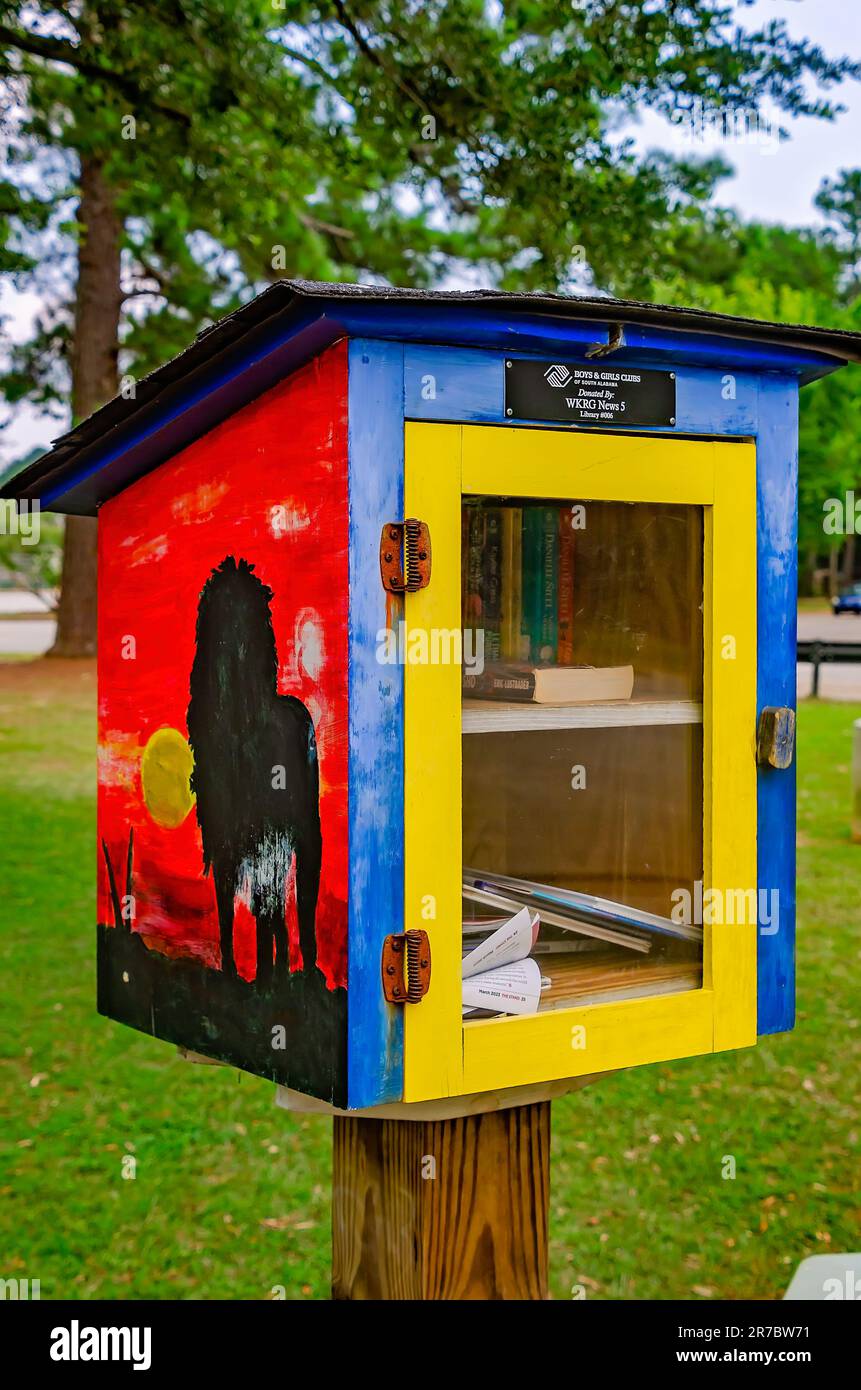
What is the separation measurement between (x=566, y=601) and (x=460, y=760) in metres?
0.35

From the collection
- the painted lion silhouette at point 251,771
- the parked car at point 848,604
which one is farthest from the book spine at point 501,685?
the parked car at point 848,604

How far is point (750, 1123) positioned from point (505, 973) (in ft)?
10.2

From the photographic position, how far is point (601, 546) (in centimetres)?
169

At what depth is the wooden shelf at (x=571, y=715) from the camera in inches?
61.0

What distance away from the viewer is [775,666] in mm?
1694

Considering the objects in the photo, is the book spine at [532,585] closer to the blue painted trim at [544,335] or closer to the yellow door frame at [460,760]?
the yellow door frame at [460,760]

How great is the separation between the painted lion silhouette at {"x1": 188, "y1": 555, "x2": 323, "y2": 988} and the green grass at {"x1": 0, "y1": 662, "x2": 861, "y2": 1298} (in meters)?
2.16

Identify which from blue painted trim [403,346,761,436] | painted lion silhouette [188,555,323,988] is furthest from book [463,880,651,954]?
blue painted trim [403,346,761,436]

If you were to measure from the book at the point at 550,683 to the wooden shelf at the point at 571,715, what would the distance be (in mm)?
13

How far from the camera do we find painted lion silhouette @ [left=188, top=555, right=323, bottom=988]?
1.46 meters

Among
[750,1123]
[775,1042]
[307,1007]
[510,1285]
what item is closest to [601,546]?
[307,1007]

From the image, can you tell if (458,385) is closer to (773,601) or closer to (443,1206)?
(773,601)

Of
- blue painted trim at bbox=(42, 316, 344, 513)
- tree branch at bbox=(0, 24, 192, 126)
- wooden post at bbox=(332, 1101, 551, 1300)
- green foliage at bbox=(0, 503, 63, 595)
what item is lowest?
wooden post at bbox=(332, 1101, 551, 1300)

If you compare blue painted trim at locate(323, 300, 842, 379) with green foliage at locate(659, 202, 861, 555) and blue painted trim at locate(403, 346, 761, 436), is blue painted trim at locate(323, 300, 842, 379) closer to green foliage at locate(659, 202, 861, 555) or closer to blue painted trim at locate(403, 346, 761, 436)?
blue painted trim at locate(403, 346, 761, 436)
